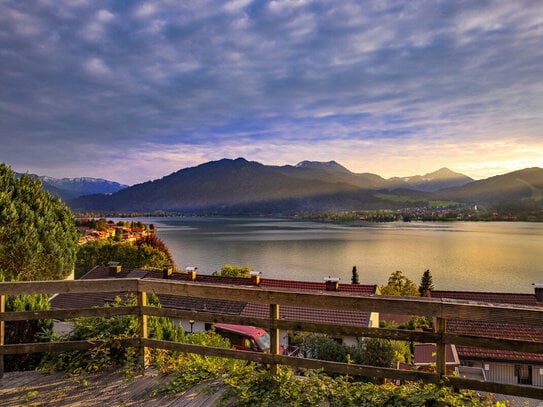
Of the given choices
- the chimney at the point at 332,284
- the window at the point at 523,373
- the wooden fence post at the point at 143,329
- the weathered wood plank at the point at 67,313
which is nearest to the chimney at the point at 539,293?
the window at the point at 523,373

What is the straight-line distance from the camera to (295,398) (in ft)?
15.0

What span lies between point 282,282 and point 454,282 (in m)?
49.1

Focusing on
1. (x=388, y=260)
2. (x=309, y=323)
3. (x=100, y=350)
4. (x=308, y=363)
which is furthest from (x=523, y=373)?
(x=388, y=260)

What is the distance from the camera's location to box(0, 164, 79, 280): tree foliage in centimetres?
1770

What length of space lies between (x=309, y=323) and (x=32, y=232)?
699 inches

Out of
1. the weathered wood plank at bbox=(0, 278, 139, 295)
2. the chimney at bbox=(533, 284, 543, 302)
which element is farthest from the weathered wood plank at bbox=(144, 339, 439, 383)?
the chimney at bbox=(533, 284, 543, 302)

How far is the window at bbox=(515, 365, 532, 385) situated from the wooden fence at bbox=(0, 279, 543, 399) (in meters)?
24.9

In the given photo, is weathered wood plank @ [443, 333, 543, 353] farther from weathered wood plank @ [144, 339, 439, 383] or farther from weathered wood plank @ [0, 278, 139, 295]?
weathered wood plank @ [0, 278, 139, 295]

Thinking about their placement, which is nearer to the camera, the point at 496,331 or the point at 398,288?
the point at 496,331

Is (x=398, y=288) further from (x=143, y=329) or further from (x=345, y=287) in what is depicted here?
(x=143, y=329)

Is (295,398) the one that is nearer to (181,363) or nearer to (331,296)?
(331,296)

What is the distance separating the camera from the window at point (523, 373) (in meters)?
23.7

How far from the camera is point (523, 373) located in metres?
24.0

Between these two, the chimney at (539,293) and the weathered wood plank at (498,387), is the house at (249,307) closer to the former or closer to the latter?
the chimney at (539,293)
